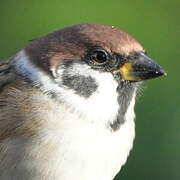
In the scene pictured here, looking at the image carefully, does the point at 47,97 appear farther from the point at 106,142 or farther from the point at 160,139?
the point at 160,139

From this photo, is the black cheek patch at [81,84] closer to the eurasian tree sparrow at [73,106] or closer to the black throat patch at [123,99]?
the eurasian tree sparrow at [73,106]

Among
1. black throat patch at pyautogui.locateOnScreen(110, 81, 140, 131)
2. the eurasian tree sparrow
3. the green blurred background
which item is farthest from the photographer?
the green blurred background

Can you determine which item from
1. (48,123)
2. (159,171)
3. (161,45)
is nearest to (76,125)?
(48,123)

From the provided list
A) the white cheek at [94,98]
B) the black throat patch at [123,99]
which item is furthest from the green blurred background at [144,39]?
the white cheek at [94,98]

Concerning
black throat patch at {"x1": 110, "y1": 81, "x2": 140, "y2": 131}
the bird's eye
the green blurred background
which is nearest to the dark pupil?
the bird's eye

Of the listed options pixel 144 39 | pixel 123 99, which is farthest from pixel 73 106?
pixel 144 39

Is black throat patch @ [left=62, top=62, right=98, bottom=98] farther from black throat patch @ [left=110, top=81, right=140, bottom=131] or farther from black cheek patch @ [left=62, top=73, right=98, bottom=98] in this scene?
black throat patch @ [left=110, top=81, right=140, bottom=131]
